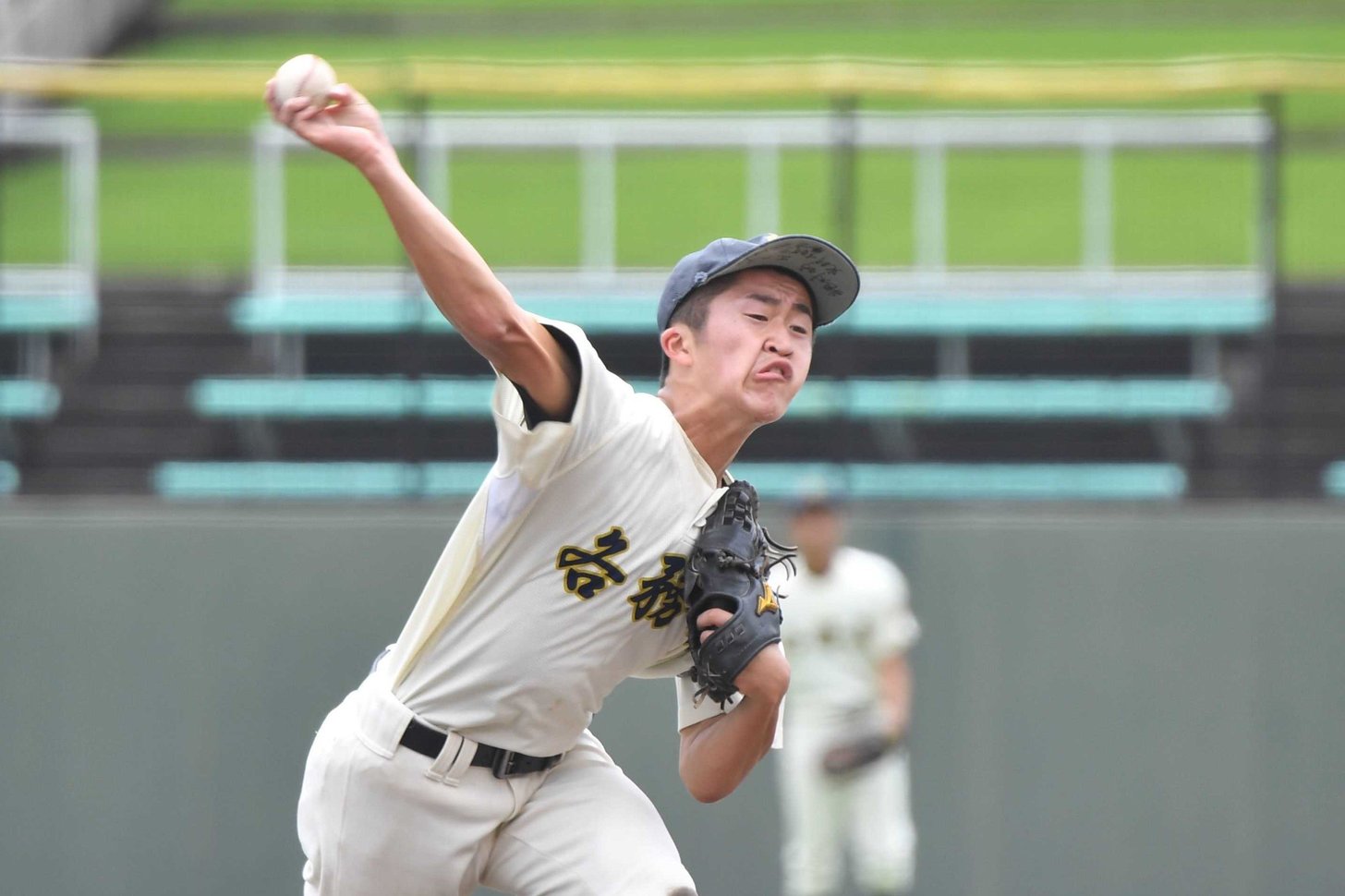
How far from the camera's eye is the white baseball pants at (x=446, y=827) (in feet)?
10.7

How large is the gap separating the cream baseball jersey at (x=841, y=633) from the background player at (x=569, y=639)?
349 cm

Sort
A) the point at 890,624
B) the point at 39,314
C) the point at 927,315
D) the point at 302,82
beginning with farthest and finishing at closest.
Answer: the point at 927,315 → the point at 39,314 → the point at 890,624 → the point at 302,82

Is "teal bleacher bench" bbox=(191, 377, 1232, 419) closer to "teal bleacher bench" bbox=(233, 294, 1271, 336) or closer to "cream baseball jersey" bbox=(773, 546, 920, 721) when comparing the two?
"teal bleacher bench" bbox=(233, 294, 1271, 336)

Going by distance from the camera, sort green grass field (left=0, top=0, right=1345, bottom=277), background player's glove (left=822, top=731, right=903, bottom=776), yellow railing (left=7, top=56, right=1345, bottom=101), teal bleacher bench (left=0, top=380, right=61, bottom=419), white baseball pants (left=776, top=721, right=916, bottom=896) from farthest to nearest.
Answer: green grass field (left=0, top=0, right=1345, bottom=277) → teal bleacher bench (left=0, top=380, right=61, bottom=419) → yellow railing (left=7, top=56, right=1345, bottom=101) → white baseball pants (left=776, top=721, right=916, bottom=896) → background player's glove (left=822, top=731, right=903, bottom=776)

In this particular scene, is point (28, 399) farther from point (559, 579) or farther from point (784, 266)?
point (784, 266)

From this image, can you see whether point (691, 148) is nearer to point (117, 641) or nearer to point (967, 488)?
point (967, 488)

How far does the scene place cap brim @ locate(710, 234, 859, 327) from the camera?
10.4ft

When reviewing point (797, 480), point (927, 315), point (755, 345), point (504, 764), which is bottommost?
point (504, 764)

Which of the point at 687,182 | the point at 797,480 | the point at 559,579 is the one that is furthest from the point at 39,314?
the point at 687,182

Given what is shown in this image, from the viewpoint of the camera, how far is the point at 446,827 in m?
3.29

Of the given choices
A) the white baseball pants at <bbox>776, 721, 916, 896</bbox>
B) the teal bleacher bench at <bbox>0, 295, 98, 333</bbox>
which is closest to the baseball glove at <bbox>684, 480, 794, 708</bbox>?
the white baseball pants at <bbox>776, 721, 916, 896</bbox>

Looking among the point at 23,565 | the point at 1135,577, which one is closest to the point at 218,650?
the point at 23,565

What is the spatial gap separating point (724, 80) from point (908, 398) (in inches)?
72.1

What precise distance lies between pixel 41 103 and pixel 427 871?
9.69 m
